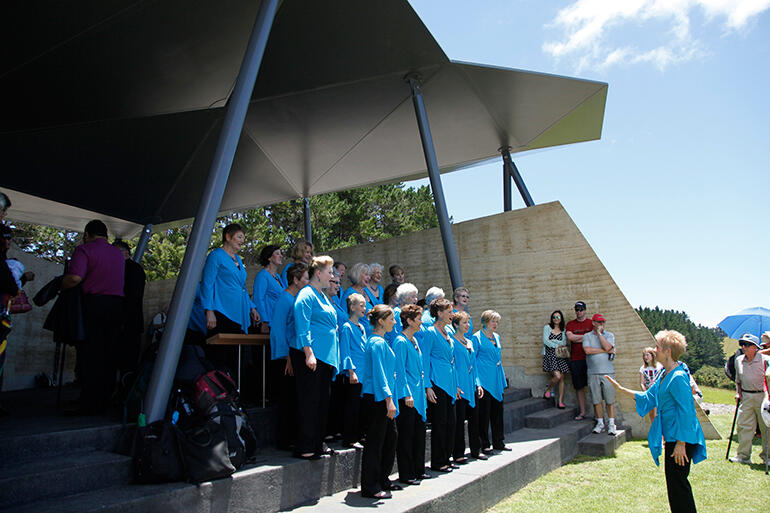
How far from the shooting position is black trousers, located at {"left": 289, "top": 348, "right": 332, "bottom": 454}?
421cm

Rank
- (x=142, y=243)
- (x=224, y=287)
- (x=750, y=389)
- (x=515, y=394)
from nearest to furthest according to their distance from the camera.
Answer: (x=224, y=287) < (x=750, y=389) < (x=515, y=394) < (x=142, y=243)

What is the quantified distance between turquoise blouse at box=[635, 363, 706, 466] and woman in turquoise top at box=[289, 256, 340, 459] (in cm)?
269

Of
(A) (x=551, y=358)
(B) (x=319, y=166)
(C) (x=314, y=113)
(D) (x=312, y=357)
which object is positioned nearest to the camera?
(D) (x=312, y=357)

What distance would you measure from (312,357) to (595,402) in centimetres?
566

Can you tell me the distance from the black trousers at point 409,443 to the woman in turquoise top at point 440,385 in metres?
0.34

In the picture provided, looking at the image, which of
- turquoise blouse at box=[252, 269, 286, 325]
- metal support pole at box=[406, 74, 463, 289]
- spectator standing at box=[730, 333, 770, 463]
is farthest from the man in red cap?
turquoise blouse at box=[252, 269, 286, 325]

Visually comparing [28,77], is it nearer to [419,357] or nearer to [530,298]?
[419,357]

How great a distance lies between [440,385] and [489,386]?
1.12 metres

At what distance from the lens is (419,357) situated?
→ 5.03 m

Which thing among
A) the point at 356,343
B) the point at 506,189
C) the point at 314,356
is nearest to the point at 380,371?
the point at 314,356

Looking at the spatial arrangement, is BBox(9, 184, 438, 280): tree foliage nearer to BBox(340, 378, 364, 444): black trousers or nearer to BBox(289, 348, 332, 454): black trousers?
BBox(340, 378, 364, 444): black trousers

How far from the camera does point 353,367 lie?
16.1 feet

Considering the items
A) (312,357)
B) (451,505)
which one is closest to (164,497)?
(312,357)

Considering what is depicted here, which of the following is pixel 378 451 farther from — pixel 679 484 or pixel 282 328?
pixel 679 484
